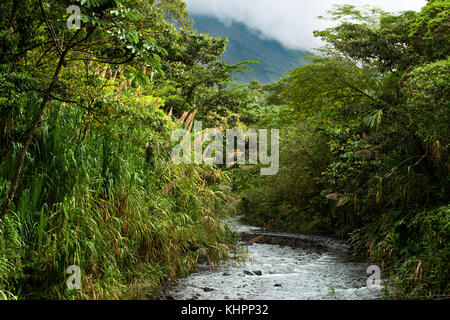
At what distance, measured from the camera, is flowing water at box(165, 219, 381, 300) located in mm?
4980

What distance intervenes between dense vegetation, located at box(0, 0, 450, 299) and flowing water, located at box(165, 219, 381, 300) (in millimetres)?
364

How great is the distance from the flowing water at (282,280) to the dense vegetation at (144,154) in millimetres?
364

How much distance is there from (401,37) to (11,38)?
23.8ft

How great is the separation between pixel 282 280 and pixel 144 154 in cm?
285

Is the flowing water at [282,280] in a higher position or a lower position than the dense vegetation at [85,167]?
lower

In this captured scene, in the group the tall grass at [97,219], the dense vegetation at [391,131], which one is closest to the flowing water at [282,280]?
the tall grass at [97,219]

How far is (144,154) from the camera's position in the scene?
19.6ft

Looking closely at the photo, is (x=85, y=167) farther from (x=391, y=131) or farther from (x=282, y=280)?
(x=391, y=131)

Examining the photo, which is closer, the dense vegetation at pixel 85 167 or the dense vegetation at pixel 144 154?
the dense vegetation at pixel 85 167

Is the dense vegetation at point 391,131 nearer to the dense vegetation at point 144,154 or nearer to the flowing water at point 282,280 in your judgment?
the dense vegetation at point 144,154

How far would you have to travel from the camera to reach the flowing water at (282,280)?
498 cm

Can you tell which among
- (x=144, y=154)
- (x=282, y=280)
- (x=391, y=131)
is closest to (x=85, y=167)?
(x=144, y=154)

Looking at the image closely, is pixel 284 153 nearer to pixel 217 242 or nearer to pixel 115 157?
pixel 217 242
